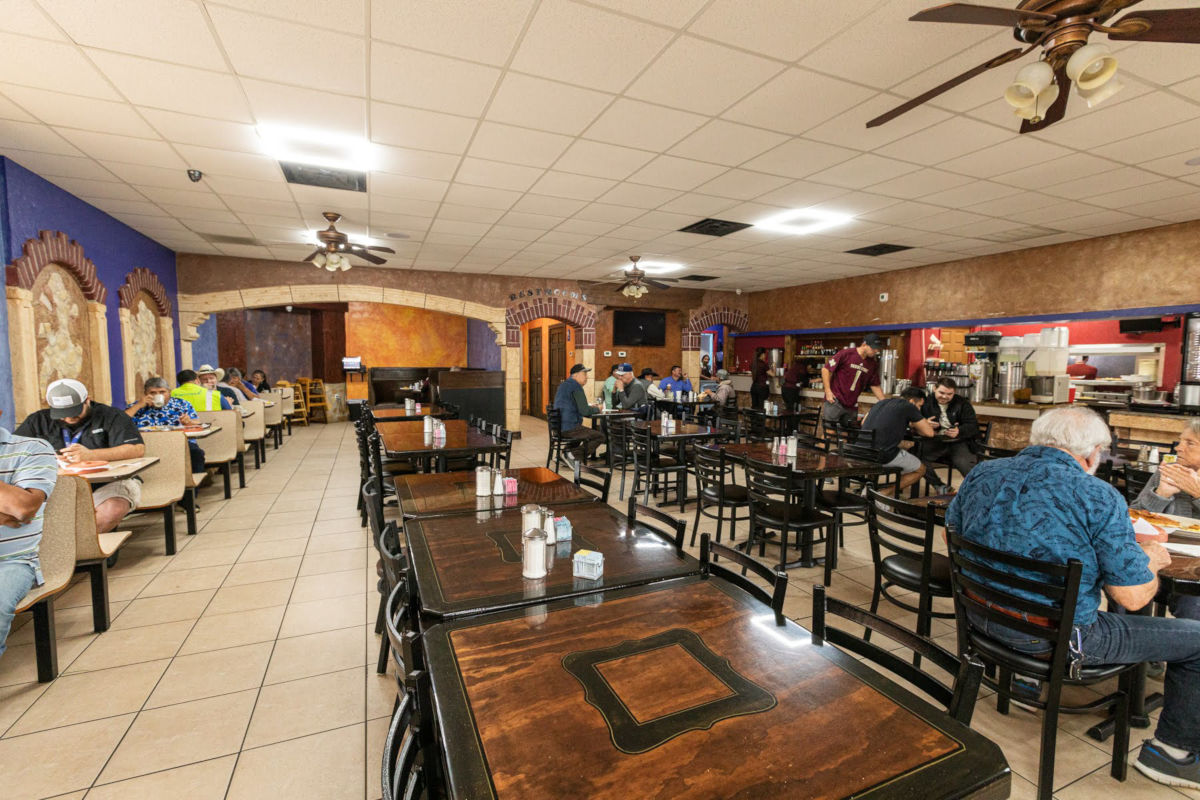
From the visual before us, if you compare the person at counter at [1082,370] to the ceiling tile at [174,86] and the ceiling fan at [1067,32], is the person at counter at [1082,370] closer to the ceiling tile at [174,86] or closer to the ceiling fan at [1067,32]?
the ceiling fan at [1067,32]

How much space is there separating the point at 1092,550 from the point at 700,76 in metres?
2.80

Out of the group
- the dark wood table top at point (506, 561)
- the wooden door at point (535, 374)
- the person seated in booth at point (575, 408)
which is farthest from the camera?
the wooden door at point (535, 374)

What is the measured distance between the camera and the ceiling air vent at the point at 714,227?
6.15 metres

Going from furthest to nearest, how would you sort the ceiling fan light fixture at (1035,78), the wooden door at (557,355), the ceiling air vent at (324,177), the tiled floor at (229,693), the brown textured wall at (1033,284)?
the wooden door at (557,355)
the brown textured wall at (1033,284)
the ceiling air vent at (324,177)
the ceiling fan light fixture at (1035,78)
the tiled floor at (229,693)

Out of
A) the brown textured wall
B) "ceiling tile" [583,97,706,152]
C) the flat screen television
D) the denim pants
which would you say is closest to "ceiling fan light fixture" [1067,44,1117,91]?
"ceiling tile" [583,97,706,152]

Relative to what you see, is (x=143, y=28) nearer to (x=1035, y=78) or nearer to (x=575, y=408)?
(x=1035, y=78)

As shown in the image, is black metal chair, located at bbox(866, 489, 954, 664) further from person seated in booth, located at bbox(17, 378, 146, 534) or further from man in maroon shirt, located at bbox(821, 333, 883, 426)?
person seated in booth, located at bbox(17, 378, 146, 534)

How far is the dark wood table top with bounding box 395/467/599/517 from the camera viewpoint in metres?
2.70

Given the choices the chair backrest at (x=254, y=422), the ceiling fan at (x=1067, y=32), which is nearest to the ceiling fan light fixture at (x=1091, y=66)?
the ceiling fan at (x=1067, y=32)

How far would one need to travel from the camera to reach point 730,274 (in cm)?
971

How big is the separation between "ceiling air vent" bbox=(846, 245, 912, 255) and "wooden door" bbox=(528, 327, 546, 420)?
8063 millimetres

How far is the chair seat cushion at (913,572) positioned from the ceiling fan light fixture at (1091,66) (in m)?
2.16

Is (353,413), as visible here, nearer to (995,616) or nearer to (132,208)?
(132,208)

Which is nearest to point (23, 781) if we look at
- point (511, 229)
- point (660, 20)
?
point (660, 20)
